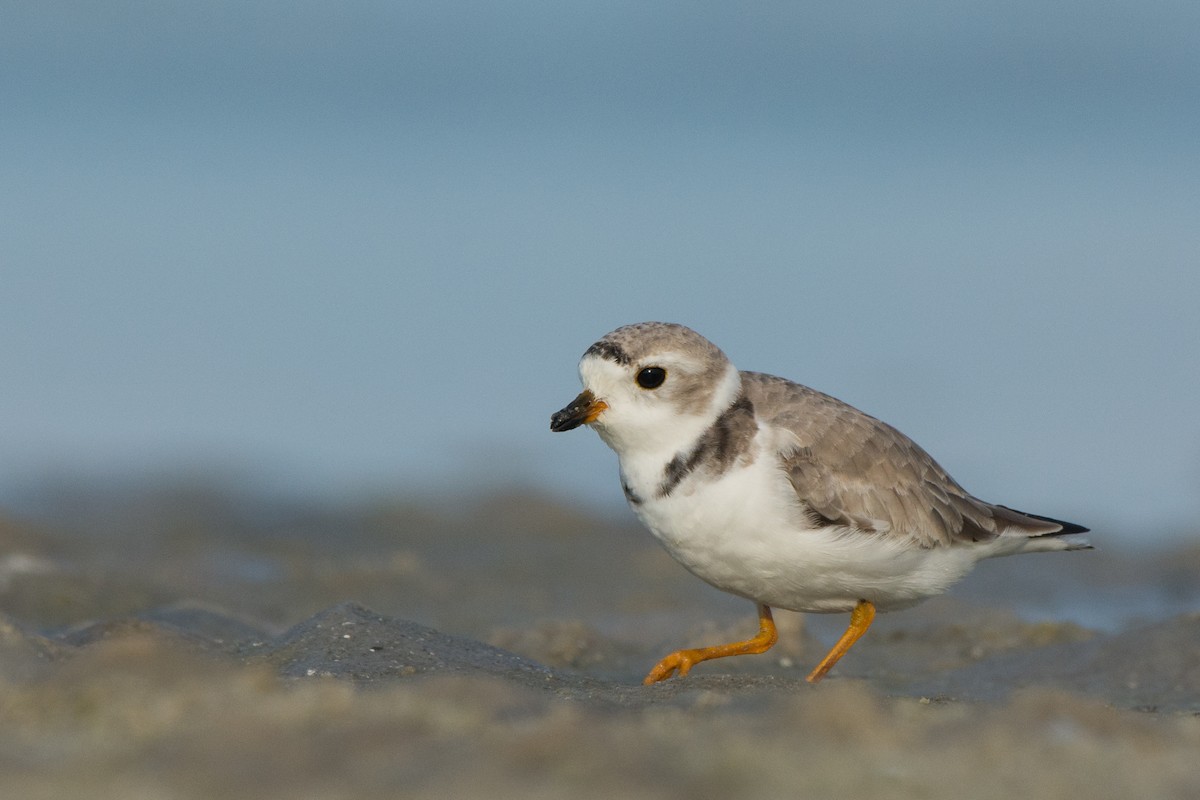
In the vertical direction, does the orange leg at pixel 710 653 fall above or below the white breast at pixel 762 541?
below

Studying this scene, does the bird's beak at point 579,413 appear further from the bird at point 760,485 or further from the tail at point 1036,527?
the tail at point 1036,527

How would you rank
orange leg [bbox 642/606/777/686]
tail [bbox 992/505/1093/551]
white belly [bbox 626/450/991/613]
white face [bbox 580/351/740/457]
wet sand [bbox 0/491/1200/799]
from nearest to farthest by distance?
wet sand [bbox 0/491/1200/799]
white belly [bbox 626/450/991/613]
white face [bbox 580/351/740/457]
orange leg [bbox 642/606/777/686]
tail [bbox 992/505/1093/551]

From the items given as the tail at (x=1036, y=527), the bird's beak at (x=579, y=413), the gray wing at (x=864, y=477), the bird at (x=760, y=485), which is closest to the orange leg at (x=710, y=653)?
the bird at (x=760, y=485)

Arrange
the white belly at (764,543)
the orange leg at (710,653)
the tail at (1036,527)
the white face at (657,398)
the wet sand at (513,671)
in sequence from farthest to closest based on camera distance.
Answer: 1. the tail at (1036,527)
2. the orange leg at (710,653)
3. the white face at (657,398)
4. the white belly at (764,543)
5. the wet sand at (513,671)

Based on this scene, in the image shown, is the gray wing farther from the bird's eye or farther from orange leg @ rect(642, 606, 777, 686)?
orange leg @ rect(642, 606, 777, 686)

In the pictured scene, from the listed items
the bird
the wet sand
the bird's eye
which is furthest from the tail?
the bird's eye

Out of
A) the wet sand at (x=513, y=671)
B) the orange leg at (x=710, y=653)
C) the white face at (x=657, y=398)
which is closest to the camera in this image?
the wet sand at (x=513, y=671)

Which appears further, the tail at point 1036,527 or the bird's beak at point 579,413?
the tail at point 1036,527

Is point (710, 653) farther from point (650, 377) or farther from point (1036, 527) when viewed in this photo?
point (1036, 527)
